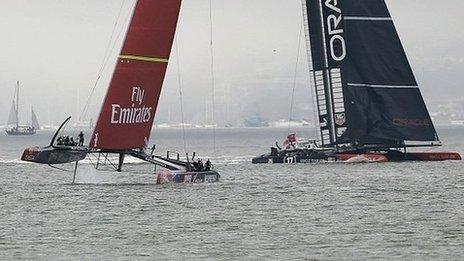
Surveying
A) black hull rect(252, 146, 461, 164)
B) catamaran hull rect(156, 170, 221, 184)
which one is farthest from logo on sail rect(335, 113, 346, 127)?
catamaran hull rect(156, 170, 221, 184)

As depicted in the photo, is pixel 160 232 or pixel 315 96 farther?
pixel 315 96

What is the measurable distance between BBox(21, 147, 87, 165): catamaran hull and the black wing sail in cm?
3728

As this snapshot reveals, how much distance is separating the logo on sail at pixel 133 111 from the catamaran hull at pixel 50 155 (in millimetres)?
2871

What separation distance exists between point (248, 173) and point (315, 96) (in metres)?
11.3

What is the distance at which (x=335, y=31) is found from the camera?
294 ft

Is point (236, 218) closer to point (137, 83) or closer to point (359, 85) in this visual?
point (137, 83)

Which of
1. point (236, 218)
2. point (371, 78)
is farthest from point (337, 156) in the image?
point (236, 218)

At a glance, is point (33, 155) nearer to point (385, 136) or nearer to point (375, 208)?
point (375, 208)

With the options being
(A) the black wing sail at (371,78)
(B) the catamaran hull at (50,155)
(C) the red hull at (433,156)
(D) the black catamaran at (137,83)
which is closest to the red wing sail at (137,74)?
(D) the black catamaran at (137,83)

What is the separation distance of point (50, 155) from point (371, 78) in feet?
135

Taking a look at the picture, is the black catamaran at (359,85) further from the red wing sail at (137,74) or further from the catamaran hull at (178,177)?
the red wing sail at (137,74)

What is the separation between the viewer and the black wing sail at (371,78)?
89.9m

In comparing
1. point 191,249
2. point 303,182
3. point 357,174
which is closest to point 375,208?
point 191,249

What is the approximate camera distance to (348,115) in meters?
90.0
